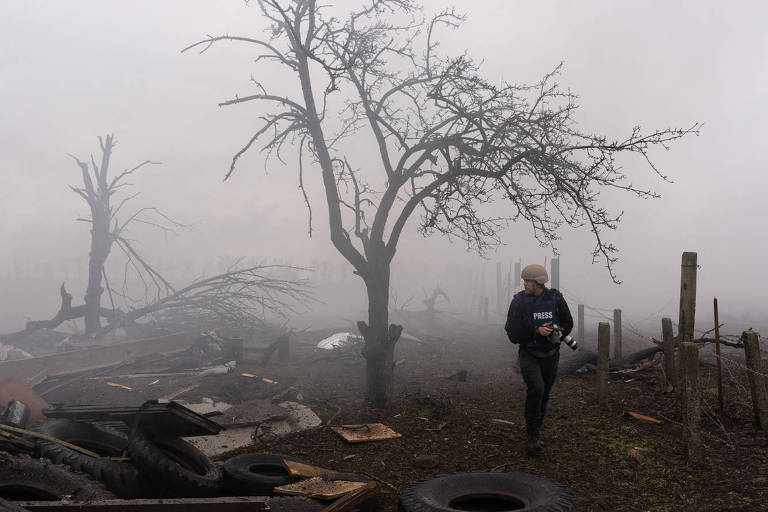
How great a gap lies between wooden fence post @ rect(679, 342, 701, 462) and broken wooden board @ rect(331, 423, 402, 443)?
132 inches

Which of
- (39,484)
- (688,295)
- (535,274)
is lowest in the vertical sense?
(39,484)

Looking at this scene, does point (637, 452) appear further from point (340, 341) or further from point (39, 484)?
point (340, 341)

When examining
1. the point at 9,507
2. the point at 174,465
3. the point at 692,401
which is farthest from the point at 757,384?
the point at 9,507

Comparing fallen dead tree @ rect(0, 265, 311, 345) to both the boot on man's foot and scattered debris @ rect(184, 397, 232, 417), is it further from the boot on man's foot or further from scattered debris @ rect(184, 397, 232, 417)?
the boot on man's foot

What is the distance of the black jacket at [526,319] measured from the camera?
5957 mm

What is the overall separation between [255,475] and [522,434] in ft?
11.5

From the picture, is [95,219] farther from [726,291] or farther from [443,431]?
[726,291]

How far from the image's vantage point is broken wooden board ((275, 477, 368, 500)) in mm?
4438

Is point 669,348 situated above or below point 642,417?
above

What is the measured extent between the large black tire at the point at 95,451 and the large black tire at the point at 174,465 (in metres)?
0.17

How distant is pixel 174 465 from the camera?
4.80 meters

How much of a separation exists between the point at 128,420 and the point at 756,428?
24.8 feet

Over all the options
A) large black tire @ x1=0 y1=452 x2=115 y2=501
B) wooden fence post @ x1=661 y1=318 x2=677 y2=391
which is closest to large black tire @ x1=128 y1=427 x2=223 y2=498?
large black tire @ x1=0 y1=452 x2=115 y2=501


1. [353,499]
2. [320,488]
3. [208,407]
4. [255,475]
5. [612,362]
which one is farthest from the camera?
[612,362]
